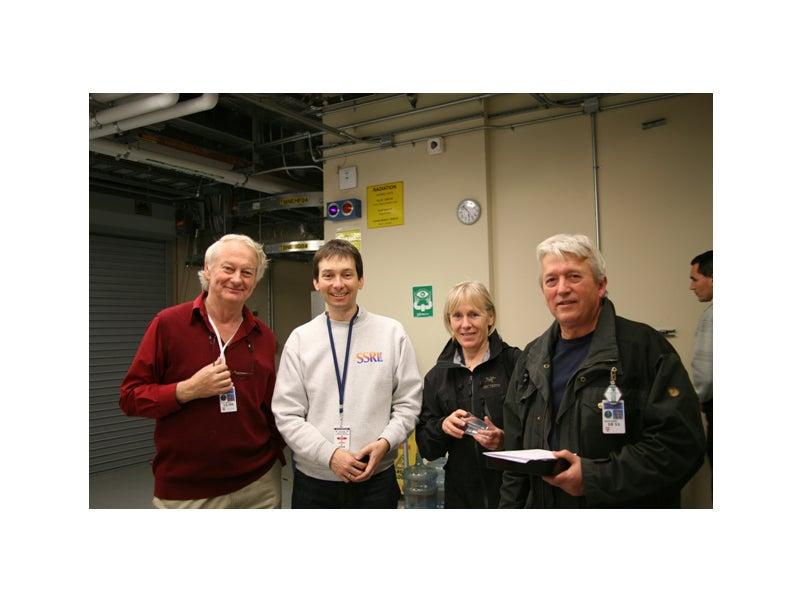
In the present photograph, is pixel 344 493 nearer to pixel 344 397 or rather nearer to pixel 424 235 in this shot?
pixel 344 397

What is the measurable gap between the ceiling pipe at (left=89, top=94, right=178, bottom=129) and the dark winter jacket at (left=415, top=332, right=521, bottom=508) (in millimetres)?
2069

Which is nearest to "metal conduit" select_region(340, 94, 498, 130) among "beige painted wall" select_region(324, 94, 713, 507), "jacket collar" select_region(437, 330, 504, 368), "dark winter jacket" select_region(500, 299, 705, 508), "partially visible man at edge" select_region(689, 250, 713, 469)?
"beige painted wall" select_region(324, 94, 713, 507)

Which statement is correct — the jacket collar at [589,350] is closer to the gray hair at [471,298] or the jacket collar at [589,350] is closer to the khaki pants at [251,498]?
the gray hair at [471,298]

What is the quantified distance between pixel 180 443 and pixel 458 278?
8.24 ft

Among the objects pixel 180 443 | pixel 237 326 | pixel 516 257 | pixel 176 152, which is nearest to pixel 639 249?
pixel 516 257

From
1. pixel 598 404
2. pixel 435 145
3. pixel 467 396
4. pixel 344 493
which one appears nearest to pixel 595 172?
pixel 435 145

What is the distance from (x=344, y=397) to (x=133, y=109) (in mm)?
2186

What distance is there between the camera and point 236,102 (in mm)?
4199

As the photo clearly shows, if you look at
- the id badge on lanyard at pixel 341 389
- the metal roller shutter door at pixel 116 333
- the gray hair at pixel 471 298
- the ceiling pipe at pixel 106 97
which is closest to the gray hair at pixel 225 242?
the id badge on lanyard at pixel 341 389

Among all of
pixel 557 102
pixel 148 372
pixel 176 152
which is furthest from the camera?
pixel 176 152

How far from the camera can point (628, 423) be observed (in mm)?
1467

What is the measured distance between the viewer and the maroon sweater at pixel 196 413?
184 centimetres

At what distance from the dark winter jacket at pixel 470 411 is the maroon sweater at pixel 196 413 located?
67 centimetres

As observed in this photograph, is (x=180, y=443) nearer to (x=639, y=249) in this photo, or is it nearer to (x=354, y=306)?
(x=354, y=306)
